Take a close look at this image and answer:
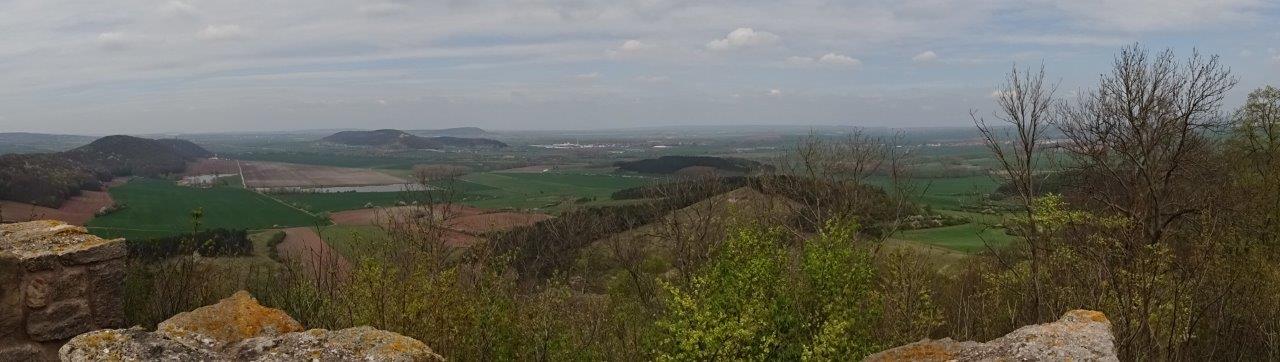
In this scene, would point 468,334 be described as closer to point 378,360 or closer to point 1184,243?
point 378,360

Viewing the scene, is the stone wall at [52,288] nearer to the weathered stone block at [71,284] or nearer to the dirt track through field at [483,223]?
the weathered stone block at [71,284]

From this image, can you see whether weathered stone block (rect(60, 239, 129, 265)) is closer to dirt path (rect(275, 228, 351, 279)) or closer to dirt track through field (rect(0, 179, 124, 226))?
dirt path (rect(275, 228, 351, 279))

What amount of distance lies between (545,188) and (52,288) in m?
104

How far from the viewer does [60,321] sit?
30.6 feet

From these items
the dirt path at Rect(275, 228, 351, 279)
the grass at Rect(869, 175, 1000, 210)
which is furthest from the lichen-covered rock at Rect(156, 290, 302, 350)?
the grass at Rect(869, 175, 1000, 210)

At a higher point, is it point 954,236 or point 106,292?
point 106,292

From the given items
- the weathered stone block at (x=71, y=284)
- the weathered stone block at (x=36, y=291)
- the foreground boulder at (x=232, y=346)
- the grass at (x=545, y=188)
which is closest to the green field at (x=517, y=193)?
the grass at (x=545, y=188)

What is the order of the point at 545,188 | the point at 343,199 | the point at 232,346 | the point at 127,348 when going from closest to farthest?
1. the point at 127,348
2. the point at 232,346
3. the point at 343,199
4. the point at 545,188

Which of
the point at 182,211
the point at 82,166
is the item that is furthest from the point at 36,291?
the point at 82,166

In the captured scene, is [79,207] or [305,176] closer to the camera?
[79,207]

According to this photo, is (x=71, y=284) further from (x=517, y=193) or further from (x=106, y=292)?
(x=517, y=193)

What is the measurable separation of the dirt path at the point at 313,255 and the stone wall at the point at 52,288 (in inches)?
144

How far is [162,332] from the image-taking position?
7590mm

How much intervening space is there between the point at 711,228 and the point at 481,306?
64.2 feet
